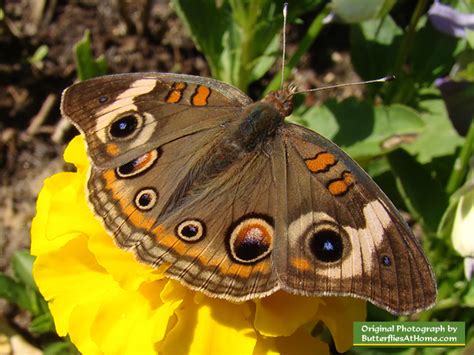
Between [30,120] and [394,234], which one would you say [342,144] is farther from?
[30,120]

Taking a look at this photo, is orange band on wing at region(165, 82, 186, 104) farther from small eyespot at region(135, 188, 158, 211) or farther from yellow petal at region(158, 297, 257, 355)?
yellow petal at region(158, 297, 257, 355)

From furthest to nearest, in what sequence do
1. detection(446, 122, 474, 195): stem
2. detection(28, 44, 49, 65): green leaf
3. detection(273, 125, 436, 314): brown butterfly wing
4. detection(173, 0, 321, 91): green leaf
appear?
detection(28, 44, 49, 65): green leaf < detection(173, 0, 321, 91): green leaf < detection(446, 122, 474, 195): stem < detection(273, 125, 436, 314): brown butterfly wing

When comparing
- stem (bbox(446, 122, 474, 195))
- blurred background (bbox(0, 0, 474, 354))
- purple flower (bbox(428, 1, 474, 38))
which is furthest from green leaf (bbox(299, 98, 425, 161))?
purple flower (bbox(428, 1, 474, 38))

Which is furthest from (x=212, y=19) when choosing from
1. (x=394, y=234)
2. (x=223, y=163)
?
(x=394, y=234)

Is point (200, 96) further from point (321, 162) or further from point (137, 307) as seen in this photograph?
point (137, 307)

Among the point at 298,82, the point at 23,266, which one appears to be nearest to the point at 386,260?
the point at 23,266

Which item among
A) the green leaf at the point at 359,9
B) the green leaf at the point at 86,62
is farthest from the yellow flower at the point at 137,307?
the green leaf at the point at 359,9
